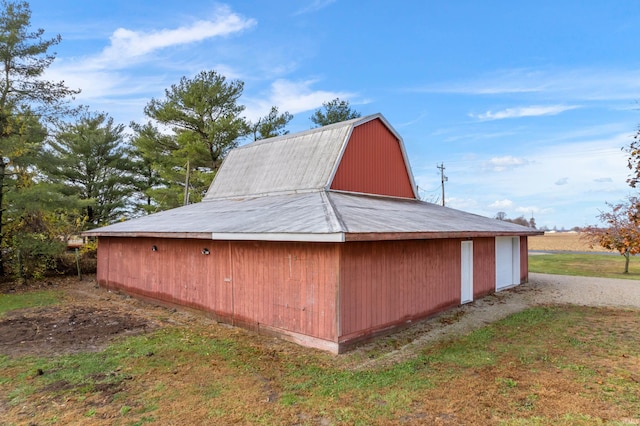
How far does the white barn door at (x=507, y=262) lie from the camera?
12.1 metres

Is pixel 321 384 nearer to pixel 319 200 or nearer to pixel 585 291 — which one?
pixel 319 200

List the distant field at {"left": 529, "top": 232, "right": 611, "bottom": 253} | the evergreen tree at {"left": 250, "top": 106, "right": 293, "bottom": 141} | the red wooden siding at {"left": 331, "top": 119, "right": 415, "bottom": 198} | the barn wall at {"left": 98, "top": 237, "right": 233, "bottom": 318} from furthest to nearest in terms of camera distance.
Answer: the distant field at {"left": 529, "top": 232, "right": 611, "bottom": 253}, the evergreen tree at {"left": 250, "top": 106, "right": 293, "bottom": 141}, the red wooden siding at {"left": 331, "top": 119, "right": 415, "bottom": 198}, the barn wall at {"left": 98, "top": 237, "right": 233, "bottom": 318}

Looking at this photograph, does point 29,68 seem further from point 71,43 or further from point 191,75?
point 191,75

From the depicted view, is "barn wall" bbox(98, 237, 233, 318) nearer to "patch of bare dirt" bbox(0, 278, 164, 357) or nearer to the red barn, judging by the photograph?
the red barn

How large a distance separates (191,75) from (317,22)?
1128 cm

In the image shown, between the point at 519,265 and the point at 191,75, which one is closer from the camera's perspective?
the point at 519,265

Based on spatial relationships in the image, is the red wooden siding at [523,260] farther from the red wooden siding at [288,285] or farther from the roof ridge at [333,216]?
the red wooden siding at [288,285]

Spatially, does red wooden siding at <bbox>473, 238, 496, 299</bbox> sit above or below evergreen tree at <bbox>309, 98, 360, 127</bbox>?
below

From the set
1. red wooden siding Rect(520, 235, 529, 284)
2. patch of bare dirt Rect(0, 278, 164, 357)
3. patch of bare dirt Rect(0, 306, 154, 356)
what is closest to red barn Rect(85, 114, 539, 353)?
red wooden siding Rect(520, 235, 529, 284)

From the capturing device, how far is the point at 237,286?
763 cm

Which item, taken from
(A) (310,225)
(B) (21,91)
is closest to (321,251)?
(A) (310,225)

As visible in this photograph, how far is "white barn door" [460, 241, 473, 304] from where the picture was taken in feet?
32.2

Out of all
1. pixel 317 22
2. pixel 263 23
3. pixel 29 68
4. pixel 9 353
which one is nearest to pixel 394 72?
pixel 317 22

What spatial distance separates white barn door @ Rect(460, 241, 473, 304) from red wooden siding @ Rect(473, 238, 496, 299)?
27cm
